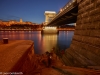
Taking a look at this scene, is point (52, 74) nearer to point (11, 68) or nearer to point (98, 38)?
point (11, 68)

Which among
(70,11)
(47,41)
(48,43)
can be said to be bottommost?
(48,43)

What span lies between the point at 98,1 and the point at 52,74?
4872mm

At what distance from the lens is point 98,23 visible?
5766 mm

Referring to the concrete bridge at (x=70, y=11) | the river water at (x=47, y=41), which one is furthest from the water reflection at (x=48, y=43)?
the concrete bridge at (x=70, y=11)

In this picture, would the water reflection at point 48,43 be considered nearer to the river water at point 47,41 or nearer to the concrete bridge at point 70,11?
the river water at point 47,41

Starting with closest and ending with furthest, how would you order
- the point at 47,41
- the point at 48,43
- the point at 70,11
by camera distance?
the point at 70,11 → the point at 48,43 → the point at 47,41

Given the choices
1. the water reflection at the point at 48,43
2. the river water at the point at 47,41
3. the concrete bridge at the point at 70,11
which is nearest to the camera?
the concrete bridge at the point at 70,11

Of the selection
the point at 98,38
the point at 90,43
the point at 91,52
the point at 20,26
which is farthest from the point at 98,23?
the point at 20,26

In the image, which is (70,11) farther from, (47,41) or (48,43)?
(47,41)

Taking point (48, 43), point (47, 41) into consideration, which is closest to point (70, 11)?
point (48, 43)

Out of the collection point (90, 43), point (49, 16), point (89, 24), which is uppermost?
point (49, 16)

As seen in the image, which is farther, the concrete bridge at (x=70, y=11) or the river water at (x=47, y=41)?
the river water at (x=47, y=41)

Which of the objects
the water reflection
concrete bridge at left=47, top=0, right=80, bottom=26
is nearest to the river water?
the water reflection

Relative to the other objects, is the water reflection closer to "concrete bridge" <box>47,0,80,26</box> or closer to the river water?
the river water
